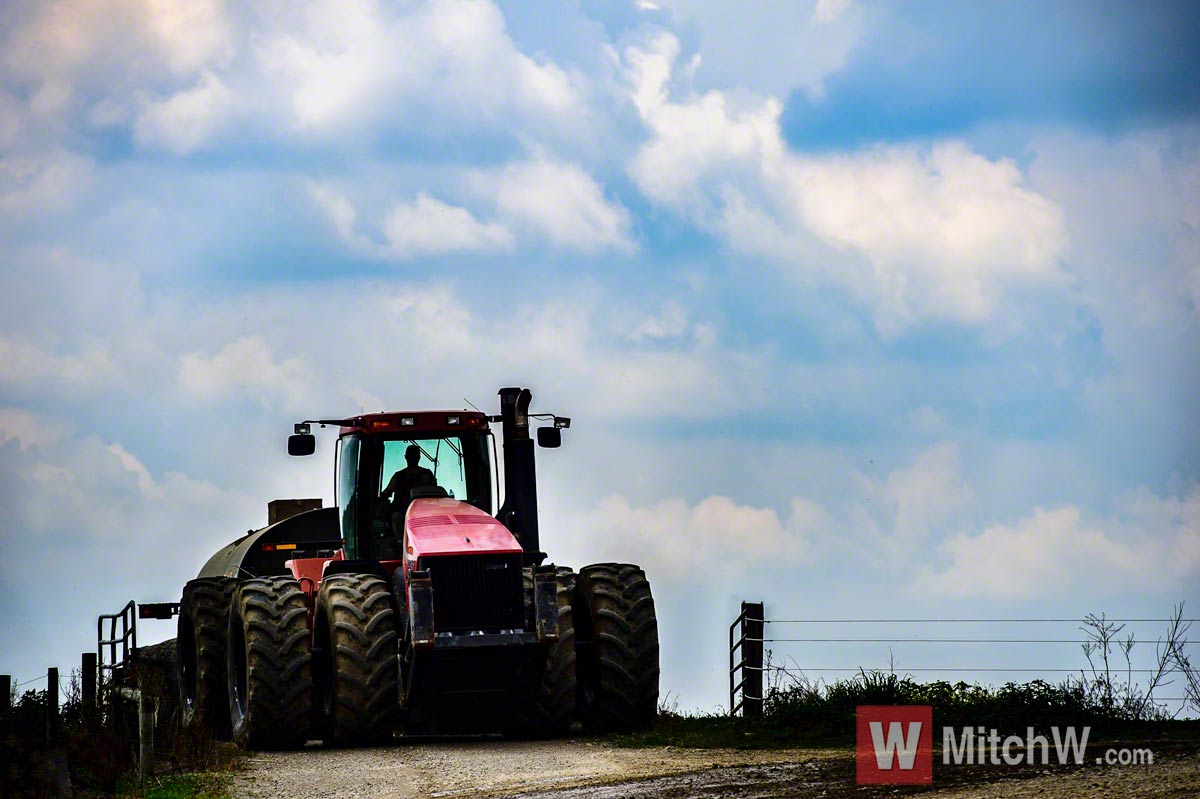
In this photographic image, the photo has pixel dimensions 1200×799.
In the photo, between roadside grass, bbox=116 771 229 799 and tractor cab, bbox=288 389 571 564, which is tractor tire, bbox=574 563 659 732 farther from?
roadside grass, bbox=116 771 229 799

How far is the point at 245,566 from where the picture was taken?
23.6 meters

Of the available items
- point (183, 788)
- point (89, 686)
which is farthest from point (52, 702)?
point (183, 788)

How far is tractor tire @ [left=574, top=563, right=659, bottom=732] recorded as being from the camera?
1756cm

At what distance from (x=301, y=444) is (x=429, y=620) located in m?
3.29

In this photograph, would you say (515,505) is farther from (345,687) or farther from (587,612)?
(345,687)

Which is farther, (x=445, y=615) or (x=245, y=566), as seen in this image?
(x=245, y=566)

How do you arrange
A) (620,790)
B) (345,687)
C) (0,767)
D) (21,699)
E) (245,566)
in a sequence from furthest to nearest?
(245,566), (21,699), (345,687), (0,767), (620,790)

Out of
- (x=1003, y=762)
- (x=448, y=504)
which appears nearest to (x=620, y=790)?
(x=1003, y=762)

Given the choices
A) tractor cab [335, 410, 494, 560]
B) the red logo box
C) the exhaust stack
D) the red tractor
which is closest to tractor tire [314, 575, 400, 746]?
the red tractor

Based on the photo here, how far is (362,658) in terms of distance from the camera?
16.0 m

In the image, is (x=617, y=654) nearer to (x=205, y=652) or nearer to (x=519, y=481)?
(x=519, y=481)

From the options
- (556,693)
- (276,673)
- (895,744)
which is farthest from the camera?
(556,693)

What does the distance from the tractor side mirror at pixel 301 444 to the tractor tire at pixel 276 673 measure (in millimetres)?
1806

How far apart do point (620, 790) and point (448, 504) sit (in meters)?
5.74
